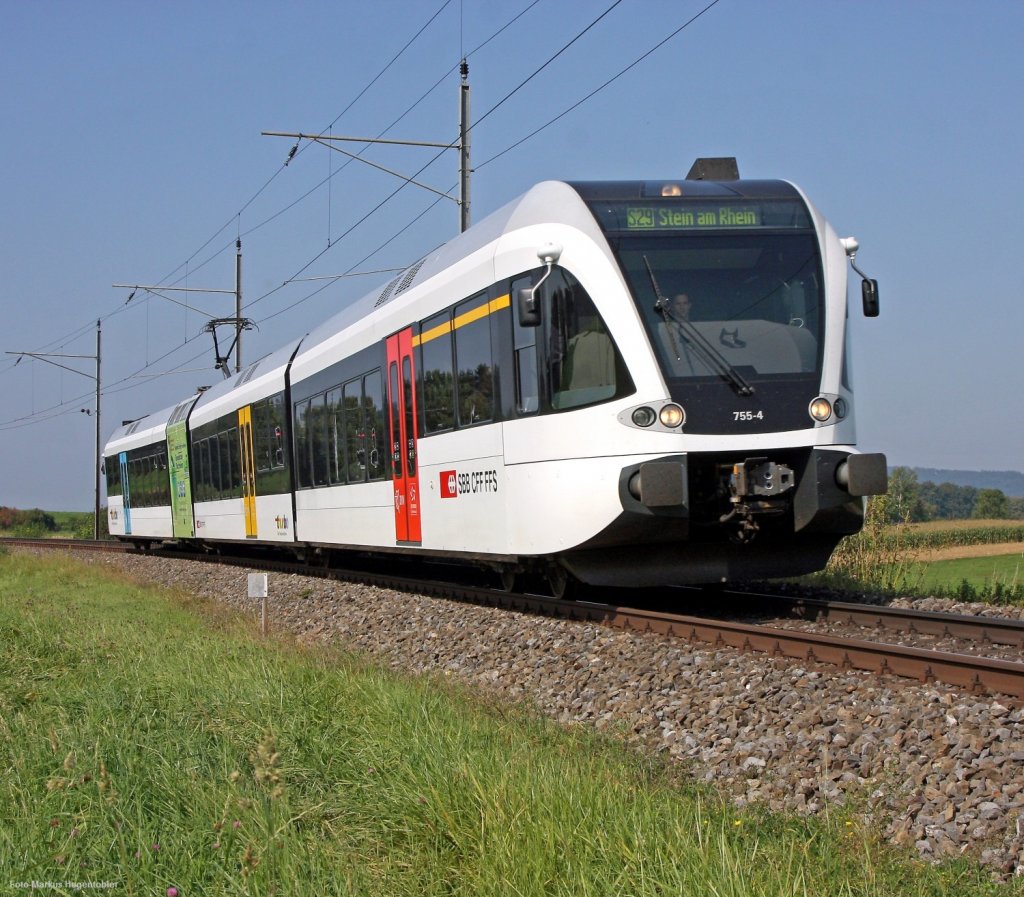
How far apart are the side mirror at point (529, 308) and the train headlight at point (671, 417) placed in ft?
4.29

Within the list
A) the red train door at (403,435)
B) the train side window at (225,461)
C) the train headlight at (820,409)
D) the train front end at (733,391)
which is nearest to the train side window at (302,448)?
the red train door at (403,435)

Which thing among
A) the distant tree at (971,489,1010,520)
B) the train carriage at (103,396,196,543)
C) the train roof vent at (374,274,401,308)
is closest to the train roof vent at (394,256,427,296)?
the train roof vent at (374,274,401,308)

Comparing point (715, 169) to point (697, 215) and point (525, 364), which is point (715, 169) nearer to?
point (697, 215)

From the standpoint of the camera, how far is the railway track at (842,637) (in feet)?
20.6

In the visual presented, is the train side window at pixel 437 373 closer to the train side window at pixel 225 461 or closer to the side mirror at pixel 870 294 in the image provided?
the side mirror at pixel 870 294

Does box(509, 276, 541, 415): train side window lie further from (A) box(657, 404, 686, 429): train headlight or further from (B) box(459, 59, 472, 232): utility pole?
(B) box(459, 59, 472, 232): utility pole

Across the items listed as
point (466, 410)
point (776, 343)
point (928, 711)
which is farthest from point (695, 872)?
point (466, 410)

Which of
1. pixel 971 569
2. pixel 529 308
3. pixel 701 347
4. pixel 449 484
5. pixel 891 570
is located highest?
pixel 529 308

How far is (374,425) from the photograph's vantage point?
14.4 m

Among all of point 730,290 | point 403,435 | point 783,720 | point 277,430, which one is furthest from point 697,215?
point 277,430

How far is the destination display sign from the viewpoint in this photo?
989 centimetres

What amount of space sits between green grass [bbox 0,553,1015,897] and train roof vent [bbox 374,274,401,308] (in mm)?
7979

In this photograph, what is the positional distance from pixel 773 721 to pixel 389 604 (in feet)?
25.0

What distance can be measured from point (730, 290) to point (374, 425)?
19.0 feet
